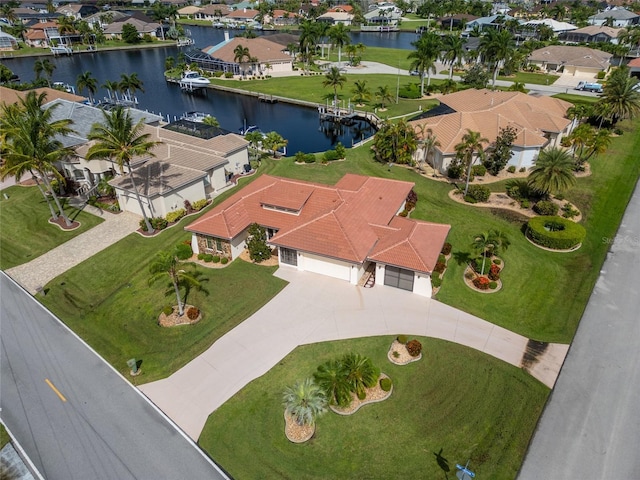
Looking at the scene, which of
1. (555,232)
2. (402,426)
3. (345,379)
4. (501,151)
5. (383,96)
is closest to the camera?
(402,426)

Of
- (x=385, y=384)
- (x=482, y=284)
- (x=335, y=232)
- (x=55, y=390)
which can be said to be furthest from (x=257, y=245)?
(x=482, y=284)

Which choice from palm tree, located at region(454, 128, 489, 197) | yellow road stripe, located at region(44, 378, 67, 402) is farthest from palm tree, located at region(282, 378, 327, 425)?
palm tree, located at region(454, 128, 489, 197)

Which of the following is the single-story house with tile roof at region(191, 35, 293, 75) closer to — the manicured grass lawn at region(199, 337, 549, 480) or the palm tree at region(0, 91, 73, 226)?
the palm tree at region(0, 91, 73, 226)

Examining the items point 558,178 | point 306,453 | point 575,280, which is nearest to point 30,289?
point 306,453

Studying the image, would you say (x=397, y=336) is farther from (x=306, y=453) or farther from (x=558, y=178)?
(x=558, y=178)

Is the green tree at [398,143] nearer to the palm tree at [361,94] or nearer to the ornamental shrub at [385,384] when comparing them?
the palm tree at [361,94]

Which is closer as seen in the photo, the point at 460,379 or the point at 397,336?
the point at 460,379

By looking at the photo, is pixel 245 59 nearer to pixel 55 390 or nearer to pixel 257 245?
pixel 257 245
